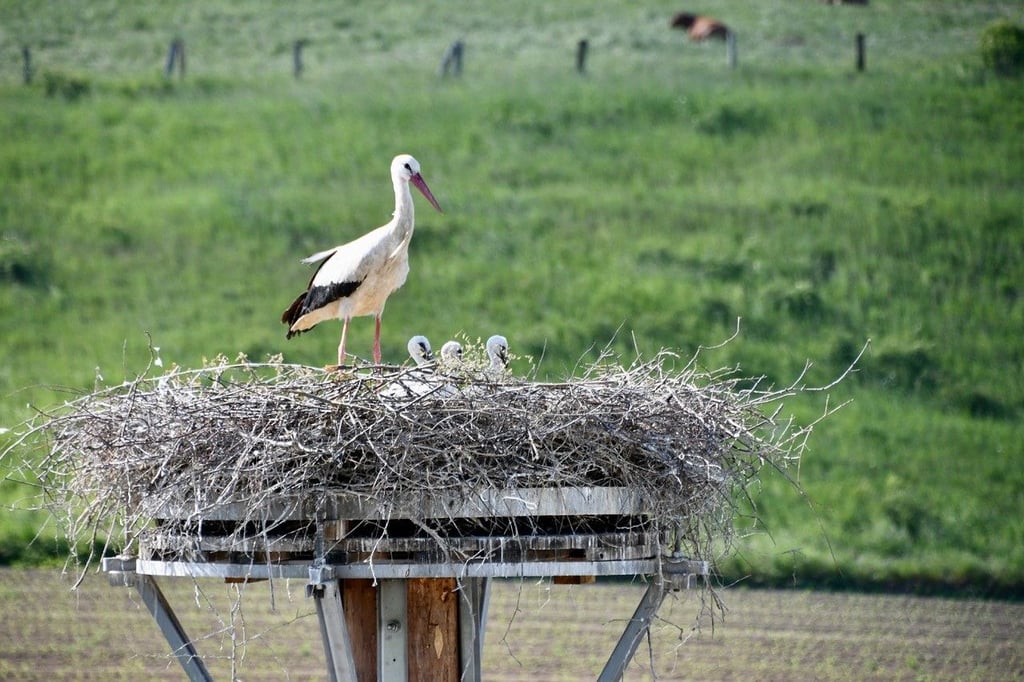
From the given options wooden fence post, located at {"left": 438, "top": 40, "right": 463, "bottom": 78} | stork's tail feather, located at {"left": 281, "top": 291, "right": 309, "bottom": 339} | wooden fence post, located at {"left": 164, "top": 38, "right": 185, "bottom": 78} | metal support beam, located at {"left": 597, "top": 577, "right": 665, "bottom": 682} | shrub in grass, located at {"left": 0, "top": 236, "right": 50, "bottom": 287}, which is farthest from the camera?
wooden fence post, located at {"left": 164, "top": 38, "right": 185, "bottom": 78}

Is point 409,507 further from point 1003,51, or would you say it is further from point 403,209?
point 1003,51

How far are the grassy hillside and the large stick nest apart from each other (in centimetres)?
1103

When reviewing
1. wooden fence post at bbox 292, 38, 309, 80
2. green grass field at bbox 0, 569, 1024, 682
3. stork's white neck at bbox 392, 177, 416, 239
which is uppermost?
stork's white neck at bbox 392, 177, 416, 239

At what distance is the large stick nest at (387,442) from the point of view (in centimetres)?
670

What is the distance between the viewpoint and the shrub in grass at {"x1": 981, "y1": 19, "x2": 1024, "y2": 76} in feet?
115

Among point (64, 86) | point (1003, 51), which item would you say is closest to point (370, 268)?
point (64, 86)

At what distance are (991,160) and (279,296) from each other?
1495 centimetres

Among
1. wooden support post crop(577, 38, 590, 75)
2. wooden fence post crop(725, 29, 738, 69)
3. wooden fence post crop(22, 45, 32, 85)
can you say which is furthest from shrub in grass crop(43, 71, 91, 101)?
wooden fence post crop(725, 29, 738, 69)

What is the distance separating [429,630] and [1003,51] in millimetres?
30802

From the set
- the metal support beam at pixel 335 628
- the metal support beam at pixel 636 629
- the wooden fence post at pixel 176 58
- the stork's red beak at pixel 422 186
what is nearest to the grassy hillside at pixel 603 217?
the wooden fence post at pixel 176 58

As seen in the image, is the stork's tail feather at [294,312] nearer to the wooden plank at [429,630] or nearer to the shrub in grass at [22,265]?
the wooden plank at [429,630]

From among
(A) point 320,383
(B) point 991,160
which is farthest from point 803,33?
(A) point 320,383

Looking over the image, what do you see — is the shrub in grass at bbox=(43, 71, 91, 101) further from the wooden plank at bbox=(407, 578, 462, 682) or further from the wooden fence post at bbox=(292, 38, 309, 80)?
the wooden plank at bbox=(407, 578, 462, 682)

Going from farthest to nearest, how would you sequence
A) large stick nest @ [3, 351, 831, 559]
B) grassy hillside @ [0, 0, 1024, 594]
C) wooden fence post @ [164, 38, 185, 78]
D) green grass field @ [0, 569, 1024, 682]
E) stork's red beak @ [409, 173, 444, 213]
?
1. wooden fence post @ [164, 38, 185, 78]
2. grassy hillside @ [0, 0, 1024, 594]
3. green grass field @ [0, 569, 1024, 682]
4. stork's red beak @ [409, 173, 444, 213]
5. large stick nest @ [3, 351, 831, 559]
